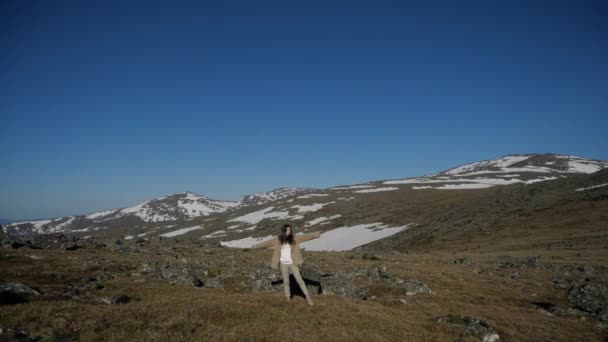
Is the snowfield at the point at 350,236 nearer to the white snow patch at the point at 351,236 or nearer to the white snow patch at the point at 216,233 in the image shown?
the white snow patch at the point at 351,236

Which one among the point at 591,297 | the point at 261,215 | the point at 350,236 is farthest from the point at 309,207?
the point at 591,297

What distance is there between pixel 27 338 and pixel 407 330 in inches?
521

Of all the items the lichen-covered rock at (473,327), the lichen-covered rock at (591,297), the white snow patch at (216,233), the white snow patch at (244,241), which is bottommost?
the white snow patch at (244,241)

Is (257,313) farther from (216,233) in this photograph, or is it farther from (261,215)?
(261,215)

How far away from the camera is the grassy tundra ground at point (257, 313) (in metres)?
12.7

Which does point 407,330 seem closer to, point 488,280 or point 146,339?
point 146,339

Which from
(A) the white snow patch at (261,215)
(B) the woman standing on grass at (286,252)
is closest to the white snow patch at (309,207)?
(A) the white snow patch at (261,215)

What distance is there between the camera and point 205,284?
25812 mm

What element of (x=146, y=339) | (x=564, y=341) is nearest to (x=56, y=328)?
(x=146, y=339)

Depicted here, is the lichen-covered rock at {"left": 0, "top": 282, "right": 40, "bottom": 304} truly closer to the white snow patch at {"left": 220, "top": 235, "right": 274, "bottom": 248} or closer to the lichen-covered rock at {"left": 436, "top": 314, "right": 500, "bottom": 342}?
the lichen-covered rock at {"left": 436, "top": 314, "right": 500, "bottom": 342}

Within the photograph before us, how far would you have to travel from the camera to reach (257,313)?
14883mm

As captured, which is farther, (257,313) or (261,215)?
(261,215)

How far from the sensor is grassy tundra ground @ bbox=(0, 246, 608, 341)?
1266 cm

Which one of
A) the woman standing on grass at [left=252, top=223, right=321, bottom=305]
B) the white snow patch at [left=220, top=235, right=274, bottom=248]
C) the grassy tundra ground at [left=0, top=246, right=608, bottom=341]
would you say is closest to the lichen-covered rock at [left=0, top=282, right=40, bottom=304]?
the grassy tundra ground at [left=0, top=246, right=608, bottom=341]
